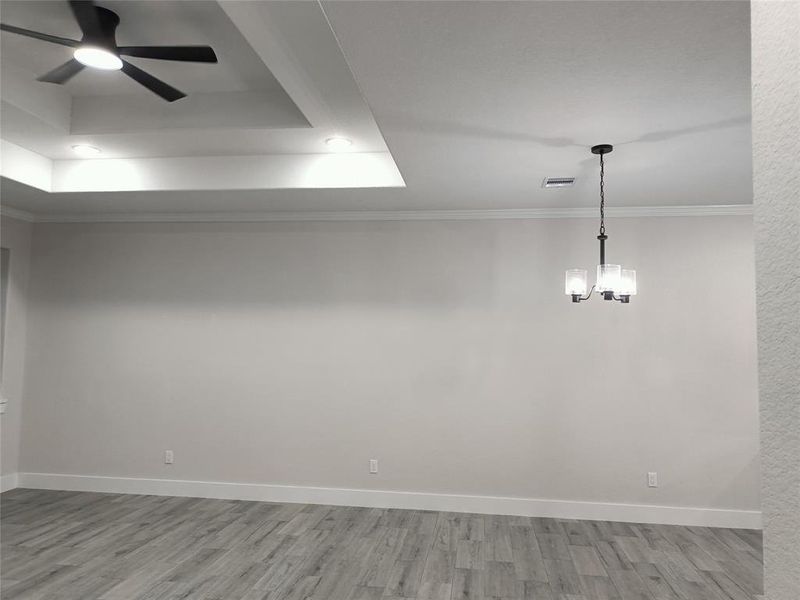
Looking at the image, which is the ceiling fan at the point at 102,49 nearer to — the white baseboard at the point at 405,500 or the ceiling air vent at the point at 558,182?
the ceiling air vent at the point at 558,182

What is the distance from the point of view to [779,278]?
2.50 ft

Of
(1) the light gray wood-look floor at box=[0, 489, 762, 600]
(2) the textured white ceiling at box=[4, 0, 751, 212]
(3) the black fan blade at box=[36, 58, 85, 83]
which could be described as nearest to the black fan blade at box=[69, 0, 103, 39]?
(3) the black fan blade at box=[36, 58, 85, 83]

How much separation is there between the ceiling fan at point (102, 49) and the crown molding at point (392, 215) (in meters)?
2.44

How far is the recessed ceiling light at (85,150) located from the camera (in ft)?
13.9

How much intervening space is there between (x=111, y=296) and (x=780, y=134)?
5.68m

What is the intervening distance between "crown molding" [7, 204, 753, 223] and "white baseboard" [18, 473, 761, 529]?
242 cm

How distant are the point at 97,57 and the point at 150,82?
265mm

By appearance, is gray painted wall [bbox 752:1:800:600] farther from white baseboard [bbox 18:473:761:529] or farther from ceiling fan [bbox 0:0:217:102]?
white baseboard [bbox 18:473:761:529]

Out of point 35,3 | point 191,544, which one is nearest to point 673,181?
point 35,3

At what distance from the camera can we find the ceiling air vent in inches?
150

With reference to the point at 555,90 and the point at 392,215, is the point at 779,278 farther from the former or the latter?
the point at 392,215

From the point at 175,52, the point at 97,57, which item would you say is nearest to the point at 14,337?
the point at 97,57

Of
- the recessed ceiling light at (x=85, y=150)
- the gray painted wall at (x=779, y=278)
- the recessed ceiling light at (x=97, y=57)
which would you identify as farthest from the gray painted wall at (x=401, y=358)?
the gray painted wall at (x=779, y=278)

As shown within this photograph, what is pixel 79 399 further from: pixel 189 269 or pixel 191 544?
pixel 191 544
